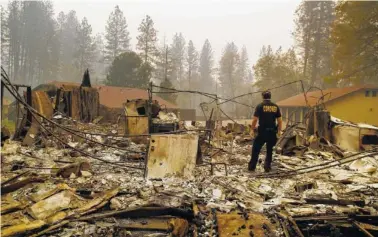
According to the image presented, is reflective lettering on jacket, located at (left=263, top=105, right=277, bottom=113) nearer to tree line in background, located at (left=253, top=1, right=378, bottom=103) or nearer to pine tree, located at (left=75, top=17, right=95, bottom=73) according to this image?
tree line in background, located at (left=253, top=1, right=378, bottom=103)

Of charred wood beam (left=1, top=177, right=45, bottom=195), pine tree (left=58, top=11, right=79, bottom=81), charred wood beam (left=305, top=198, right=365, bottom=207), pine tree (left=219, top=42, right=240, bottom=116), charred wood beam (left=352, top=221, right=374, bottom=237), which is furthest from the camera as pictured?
pine tree (left=219, top=42, right=240, bottom=116)

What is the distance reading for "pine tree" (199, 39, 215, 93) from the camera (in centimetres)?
7725

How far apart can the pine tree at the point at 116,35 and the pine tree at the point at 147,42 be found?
10.2 meters

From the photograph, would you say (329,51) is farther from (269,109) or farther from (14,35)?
(14,35)

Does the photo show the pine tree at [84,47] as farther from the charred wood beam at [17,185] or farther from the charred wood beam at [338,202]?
the charred wood beam at [338,202]

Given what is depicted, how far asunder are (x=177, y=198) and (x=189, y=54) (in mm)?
70624

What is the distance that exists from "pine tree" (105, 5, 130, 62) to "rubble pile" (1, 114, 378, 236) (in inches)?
2065

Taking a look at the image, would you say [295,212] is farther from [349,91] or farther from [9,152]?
[349,91]

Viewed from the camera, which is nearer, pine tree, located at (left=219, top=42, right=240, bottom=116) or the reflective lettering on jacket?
the reflective lettering on jacket

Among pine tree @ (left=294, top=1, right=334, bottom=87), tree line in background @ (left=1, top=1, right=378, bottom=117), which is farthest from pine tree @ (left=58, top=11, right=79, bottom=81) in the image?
pine tree @ (left=294, top=1, right=334, bottom=87)

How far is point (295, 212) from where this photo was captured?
4.62 meters

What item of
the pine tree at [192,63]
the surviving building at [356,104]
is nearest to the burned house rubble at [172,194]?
the surviving building at [356,104]

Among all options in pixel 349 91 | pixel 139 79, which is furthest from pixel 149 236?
pixel 139 79

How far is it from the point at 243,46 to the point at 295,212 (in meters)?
83.1
